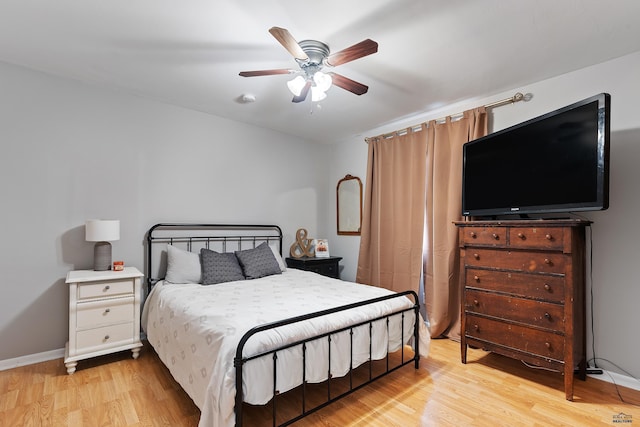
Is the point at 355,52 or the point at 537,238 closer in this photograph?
the point at 355,52

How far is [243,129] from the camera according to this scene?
4.03m

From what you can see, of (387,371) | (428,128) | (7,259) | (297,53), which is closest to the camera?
(297,53)

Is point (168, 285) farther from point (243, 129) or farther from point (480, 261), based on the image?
point (480, 261)

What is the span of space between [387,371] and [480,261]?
3.94 feet

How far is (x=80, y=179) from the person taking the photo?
2.92 metres

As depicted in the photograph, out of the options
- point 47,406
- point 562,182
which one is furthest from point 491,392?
point 47,406

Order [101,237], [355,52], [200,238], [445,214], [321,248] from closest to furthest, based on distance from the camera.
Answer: [355,52] < [101,237] < [445,214] < [200,238] < [321,248]

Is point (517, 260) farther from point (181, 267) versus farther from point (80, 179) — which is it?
point (80, 179)

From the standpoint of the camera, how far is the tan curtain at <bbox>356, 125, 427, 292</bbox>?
366 cm

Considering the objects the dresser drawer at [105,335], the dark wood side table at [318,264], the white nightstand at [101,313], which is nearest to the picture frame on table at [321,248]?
the dark wood side table at [318,264]

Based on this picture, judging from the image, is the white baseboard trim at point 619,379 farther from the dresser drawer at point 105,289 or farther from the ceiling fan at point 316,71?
the dresser drawer at point 105,289

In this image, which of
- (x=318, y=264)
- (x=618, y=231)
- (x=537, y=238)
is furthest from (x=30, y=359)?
(x=618, y=231)

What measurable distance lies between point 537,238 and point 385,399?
1.61 metres

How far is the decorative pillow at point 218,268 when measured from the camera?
10.2ft
